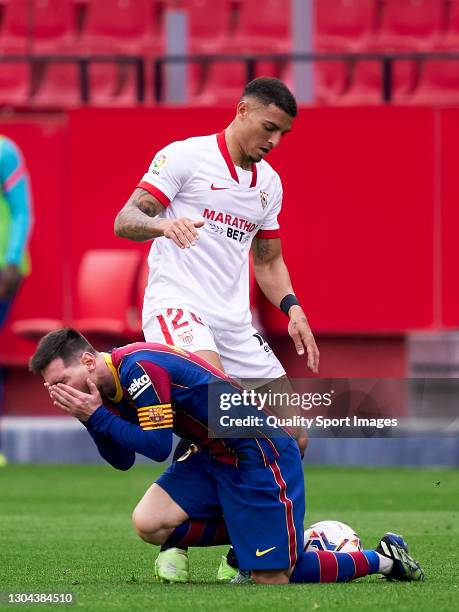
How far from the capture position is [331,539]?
6.42 m

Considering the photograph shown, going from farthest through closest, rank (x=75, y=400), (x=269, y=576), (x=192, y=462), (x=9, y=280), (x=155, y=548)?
(x=9, y=280)
(x=155, y=548)
(x=192, y=462)
(x=269, y=576)
(x=75, y=400)

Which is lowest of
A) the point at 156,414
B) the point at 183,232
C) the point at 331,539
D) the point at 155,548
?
the point at 155,548

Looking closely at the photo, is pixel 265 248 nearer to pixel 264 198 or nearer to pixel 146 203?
pixel 264 198

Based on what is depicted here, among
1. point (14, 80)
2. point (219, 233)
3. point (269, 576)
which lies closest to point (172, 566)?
point (269, 576)

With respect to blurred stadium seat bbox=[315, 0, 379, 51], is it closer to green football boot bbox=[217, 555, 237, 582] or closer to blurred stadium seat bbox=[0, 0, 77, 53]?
blurred stadium seat bbox=[0, 0, 77, 53]

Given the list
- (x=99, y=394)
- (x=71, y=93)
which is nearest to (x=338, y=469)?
(x=71, y=93)

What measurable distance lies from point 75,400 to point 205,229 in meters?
1.40

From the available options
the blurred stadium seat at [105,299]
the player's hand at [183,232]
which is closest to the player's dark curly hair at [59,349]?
the player's hand at [183,232]

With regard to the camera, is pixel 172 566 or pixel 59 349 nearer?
pixel 59 349

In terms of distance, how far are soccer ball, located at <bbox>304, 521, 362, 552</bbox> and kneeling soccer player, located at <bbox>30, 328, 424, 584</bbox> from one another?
21 cm

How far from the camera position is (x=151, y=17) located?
14.3 metres

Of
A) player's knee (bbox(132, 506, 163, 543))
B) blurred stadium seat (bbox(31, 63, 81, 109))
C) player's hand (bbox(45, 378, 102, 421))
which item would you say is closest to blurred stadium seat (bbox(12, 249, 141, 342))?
blurred stadium seat (bbox(31, 63, 81, 109))

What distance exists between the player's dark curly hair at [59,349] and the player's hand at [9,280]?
18.2 ft

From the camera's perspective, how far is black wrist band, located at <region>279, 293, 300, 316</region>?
6.95 meters
